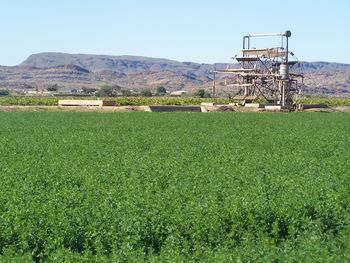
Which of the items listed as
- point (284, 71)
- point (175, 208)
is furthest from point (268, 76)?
point (175, 208)

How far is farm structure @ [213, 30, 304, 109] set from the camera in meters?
78.5

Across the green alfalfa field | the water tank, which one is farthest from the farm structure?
the green alfalfa field

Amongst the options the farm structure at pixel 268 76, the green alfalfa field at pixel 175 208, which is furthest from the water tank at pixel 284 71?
the green alfalfa field at pixel 175 208

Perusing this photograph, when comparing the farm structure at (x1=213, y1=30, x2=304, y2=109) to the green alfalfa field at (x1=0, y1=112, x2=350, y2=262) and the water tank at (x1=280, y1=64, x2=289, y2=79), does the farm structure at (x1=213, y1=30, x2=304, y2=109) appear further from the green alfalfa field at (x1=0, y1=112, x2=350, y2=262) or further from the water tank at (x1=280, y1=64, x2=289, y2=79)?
the green alfalfa field at (x1=0, y1=112, x2=350, y2=262)

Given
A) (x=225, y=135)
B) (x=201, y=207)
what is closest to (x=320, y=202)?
(x=201, y=207)

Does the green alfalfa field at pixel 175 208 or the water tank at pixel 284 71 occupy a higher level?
the water tank at pixel 284 71

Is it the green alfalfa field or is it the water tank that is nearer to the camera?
the green alfalfa field

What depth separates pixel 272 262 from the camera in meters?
9.45

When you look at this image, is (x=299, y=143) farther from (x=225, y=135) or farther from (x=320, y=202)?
(x=320, y=202)

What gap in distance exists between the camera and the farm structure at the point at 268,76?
7850 centimetres

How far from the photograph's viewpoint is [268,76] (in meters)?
79.4

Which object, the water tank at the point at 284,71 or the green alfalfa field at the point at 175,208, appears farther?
the water tank at the point at 284,71

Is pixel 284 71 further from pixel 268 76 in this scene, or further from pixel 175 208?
pixel 175 208

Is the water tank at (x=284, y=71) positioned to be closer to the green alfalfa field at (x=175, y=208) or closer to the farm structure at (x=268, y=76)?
the farm structure at (x=268, y=76)
